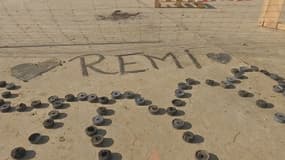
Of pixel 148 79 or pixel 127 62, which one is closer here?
pixel 148 79

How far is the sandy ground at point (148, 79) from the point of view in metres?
4.39

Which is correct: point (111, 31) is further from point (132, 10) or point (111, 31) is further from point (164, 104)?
point (164, 104)

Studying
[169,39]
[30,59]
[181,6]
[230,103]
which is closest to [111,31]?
[169,39]

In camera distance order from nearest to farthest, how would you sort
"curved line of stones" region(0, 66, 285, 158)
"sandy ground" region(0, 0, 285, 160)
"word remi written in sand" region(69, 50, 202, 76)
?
"sandy ground" region(0, 0, 285, 160)
"curved line of stones" region(0, 66, 285, 158)
"word remi written in sand" region(69, 50, 202, 76)

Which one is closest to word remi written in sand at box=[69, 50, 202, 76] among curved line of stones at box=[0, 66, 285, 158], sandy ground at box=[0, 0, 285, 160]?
sandy ground at box=[0, 0, 285, 160]

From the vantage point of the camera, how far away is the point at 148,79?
6.14 metres

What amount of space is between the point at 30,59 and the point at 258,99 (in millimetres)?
4966

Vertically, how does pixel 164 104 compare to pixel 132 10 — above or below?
below

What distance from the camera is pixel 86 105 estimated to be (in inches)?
208

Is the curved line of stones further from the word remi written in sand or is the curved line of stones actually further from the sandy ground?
the word remi written in sand

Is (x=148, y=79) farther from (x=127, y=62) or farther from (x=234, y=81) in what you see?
(x=234, y=81)

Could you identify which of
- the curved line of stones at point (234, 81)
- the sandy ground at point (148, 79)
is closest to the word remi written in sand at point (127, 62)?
the sandy ground at point (148, 79)

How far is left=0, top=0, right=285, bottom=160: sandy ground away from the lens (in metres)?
4.39

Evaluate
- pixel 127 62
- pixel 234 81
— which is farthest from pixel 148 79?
pixel 234 81
